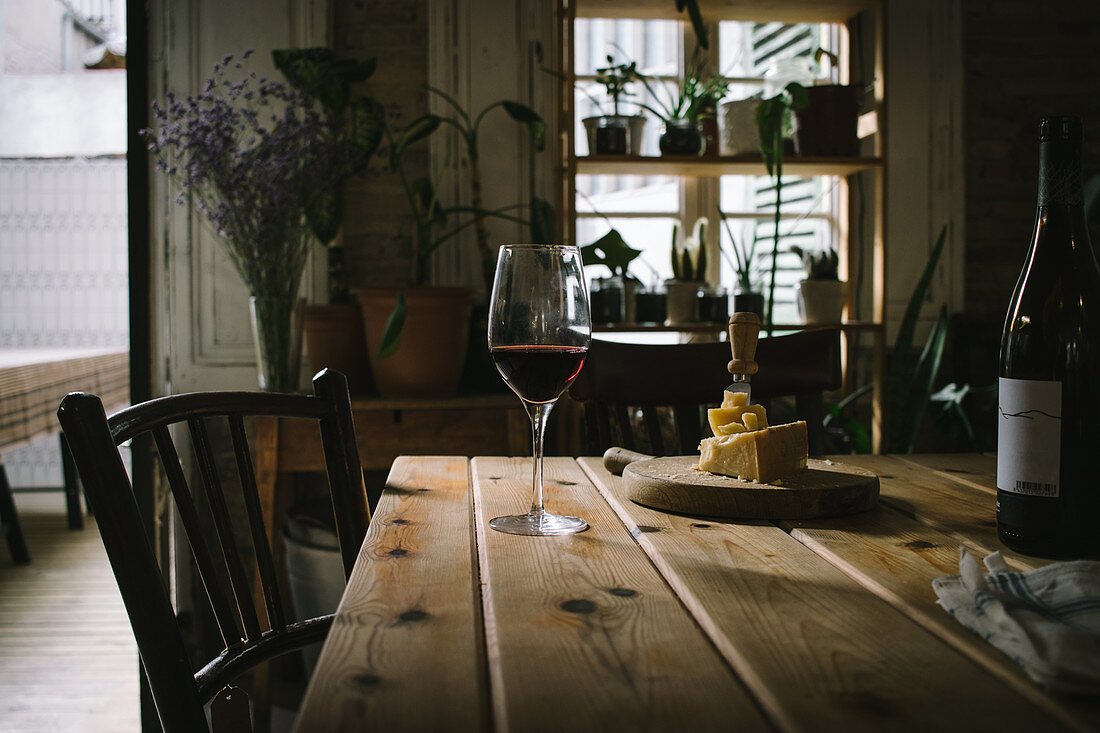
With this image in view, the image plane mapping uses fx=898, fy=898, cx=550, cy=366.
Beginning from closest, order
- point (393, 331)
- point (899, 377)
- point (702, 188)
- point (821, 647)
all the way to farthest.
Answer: point (821, 647), point (393, 331), point (899, 377), point (702, 188)

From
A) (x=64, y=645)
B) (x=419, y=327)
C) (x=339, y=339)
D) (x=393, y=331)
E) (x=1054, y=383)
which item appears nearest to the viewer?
(x=1054, y=383)

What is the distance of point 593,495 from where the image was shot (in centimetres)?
100

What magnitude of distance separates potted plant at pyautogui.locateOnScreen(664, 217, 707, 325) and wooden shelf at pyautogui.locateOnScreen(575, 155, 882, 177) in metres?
0.18

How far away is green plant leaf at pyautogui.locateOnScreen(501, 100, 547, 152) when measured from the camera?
8.20 feet

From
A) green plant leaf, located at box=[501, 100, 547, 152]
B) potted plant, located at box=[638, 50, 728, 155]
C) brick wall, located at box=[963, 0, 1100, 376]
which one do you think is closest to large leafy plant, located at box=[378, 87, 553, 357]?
green plant leaf, located at box=[501, 100, 547, 152]

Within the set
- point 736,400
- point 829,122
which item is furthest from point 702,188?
point 736,400

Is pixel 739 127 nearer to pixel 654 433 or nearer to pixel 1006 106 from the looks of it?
pixel 1006 106

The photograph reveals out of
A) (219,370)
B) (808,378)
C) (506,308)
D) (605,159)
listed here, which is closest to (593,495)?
(506,308)

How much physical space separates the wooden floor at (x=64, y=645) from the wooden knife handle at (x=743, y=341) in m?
2.11

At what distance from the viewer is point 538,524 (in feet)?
2.70

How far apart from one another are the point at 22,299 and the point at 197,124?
136 inches

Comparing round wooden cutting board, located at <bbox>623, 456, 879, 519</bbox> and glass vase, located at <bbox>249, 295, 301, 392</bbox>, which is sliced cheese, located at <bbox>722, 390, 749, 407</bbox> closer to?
round wooden cutting board, located at <bbox>623, 456, 879, 519</bbox>

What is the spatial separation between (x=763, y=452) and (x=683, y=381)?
0.55 m

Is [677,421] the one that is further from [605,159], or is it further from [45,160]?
[45,160]
